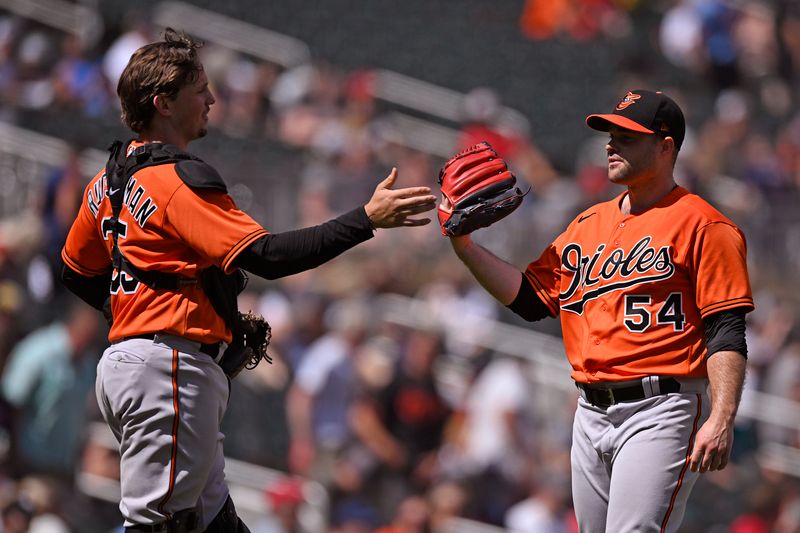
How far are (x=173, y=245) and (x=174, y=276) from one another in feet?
0.30

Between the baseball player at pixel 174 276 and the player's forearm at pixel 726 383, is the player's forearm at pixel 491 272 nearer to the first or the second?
the baseball player at pixel 174 276

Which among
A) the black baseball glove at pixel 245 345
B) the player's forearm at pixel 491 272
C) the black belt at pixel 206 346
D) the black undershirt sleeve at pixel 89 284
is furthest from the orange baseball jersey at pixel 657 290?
the black undershirt sleeve at pixel 89 284

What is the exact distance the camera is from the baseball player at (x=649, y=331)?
11.2 ft

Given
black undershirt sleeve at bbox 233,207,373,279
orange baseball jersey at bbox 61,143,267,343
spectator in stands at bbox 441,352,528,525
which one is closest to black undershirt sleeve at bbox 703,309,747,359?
black undershirt sleeve at bbox 233,207,373,279

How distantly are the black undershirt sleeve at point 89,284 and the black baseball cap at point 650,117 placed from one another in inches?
68.2

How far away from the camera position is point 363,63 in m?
10.8

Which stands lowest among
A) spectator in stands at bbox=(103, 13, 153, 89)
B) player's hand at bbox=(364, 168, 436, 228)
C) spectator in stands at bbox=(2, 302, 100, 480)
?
spectator in stands at bbox=(2, 302, 100, 480)

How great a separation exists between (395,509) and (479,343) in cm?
148

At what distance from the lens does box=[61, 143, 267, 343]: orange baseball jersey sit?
3275mm

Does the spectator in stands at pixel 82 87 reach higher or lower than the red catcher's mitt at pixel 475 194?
higher

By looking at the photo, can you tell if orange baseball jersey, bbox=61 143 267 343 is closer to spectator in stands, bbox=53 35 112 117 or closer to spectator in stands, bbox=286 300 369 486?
spectator in stands, bbox=286 300 369 486

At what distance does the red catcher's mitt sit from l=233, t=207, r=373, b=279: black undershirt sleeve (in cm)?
56

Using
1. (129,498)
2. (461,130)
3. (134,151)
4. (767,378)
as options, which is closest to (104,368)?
(129,498)

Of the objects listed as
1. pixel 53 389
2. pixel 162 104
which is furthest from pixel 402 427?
pixel 162 104
